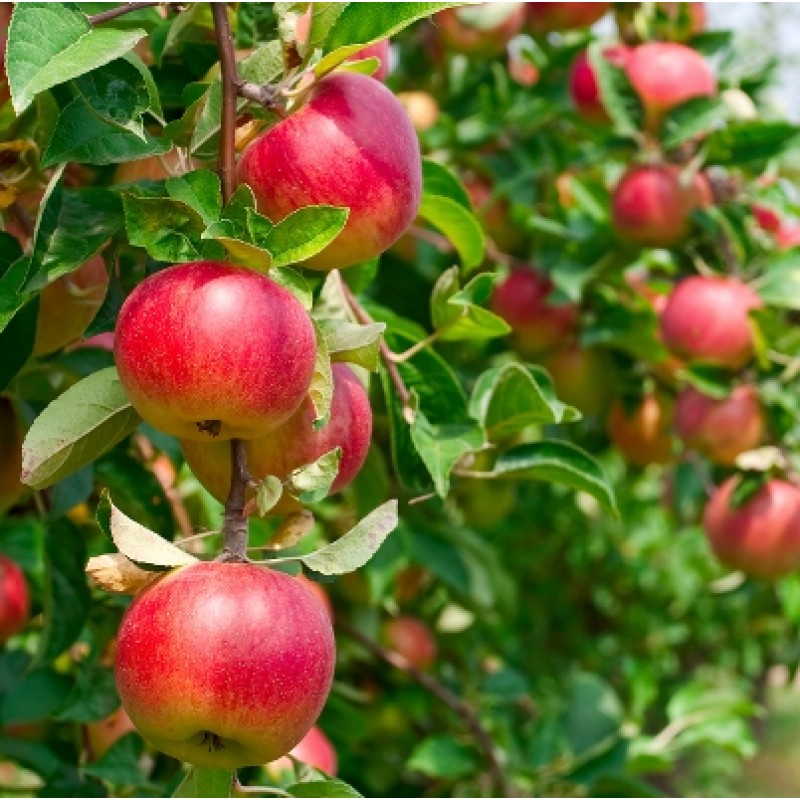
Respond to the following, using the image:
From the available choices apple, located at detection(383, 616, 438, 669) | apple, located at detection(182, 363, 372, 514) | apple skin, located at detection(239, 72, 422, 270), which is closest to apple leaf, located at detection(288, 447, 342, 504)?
apple, located at detection(182, 363, 372, 514)

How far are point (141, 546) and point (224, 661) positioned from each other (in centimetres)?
9

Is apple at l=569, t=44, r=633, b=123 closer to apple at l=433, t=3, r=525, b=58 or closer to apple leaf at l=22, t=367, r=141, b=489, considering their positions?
apple at l=433, t=3, r=525, b=58

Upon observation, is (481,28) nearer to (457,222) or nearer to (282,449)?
(457,222)

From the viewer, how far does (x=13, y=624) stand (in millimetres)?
1260

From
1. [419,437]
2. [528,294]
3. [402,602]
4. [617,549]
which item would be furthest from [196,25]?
[617,549]

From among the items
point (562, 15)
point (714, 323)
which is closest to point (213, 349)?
point (714, 323)

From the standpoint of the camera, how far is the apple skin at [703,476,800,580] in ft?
5.01

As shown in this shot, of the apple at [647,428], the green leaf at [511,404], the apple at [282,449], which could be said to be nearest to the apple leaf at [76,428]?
the apple at [282,449]

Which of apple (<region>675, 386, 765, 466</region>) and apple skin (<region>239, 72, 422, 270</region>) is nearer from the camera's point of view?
apple skin (<region>239, 72, 422, 270</region>)

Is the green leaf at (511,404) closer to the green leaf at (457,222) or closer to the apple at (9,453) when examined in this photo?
the green leaf at (457,222)

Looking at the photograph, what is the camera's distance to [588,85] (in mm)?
1700

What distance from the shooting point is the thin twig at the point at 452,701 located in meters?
1.56

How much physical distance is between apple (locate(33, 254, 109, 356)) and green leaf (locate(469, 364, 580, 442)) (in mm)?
294

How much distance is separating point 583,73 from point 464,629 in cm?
99
